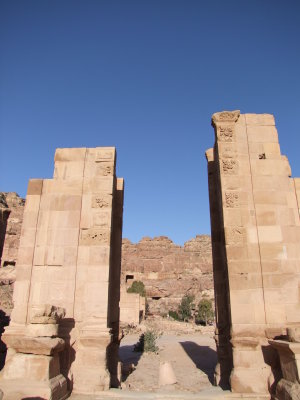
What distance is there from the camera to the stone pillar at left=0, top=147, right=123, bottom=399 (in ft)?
22.6

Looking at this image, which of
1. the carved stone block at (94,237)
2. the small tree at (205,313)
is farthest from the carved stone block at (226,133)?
the small tree at (205,313)

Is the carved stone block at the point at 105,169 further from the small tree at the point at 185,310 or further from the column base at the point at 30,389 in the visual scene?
the small tree at the point at 185,310

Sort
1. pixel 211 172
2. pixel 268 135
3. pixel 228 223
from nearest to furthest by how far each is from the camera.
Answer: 1. pixel 228 223
2. pixel 268 135
3. pixel 211 172

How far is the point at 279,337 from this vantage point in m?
6.46

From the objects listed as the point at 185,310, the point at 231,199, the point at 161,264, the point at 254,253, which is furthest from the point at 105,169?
the point at 161,264

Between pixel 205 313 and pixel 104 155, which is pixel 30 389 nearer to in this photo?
pixel 104 155

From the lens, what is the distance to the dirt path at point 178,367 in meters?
8.91

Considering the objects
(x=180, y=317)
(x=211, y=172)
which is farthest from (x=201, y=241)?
(x=211, y=172)

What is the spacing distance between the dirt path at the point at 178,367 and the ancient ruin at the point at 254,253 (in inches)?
63.7

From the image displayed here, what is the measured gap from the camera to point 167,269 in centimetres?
7681

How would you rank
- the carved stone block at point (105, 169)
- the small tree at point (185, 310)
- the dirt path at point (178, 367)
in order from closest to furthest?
the carved stone block at point (105, 169), the dirt path at point (178, 367), the small tree at point (185, 310)

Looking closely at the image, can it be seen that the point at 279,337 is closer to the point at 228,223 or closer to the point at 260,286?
the point at 260,286

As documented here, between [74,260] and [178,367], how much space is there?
6962mm

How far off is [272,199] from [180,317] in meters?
44.8
